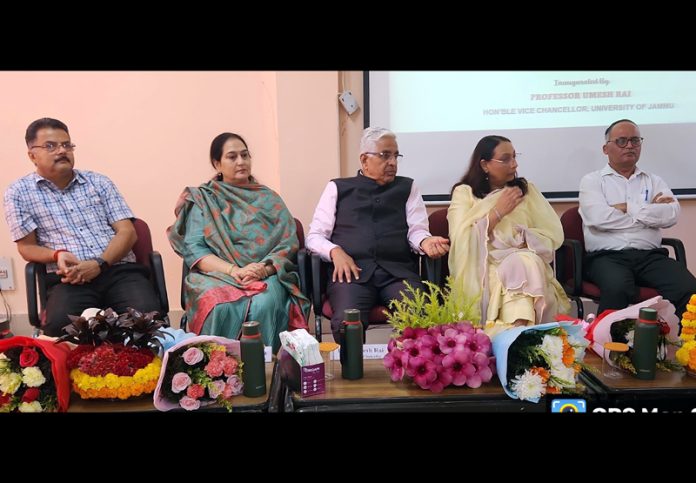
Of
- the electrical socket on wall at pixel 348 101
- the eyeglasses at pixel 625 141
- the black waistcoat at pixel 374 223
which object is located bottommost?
the black waistcoat at pixel 374 223

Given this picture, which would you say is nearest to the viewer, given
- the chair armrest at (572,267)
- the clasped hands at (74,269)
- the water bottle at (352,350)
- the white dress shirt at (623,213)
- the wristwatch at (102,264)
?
the water bottle at (352,350)

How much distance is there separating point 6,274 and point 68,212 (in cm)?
136

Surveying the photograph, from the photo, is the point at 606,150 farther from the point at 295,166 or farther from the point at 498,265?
the point at 295,166

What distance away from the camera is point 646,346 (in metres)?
1.66

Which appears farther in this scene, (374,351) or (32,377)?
(374,351)

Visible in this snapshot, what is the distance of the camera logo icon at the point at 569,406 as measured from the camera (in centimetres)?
155

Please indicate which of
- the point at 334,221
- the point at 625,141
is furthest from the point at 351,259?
the point at 625,141

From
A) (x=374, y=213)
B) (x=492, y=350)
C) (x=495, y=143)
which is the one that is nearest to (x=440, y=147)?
(x=495, y=143)

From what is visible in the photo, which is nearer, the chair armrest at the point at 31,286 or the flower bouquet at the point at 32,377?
the flower bouquet at the point at 32,377

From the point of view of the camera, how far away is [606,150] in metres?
3.11

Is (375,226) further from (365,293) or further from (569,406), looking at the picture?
(569,406)

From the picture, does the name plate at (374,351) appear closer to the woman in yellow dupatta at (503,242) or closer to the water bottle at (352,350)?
the water bottle at (352,350)

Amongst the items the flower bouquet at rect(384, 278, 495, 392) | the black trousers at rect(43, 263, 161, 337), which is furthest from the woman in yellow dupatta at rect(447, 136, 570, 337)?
the black trousers at rect(43, 263, 161, 337)

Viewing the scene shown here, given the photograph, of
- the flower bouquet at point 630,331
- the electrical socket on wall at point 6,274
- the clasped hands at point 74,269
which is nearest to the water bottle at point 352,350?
the flower bouquet at point 630,331
